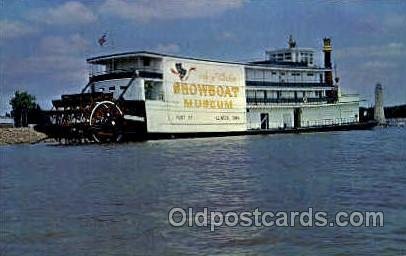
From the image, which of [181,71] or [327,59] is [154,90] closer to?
[181,71]

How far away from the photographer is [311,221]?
11500 mm

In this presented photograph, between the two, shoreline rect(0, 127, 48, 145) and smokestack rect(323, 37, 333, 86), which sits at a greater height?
smokestack rect(323, 37, 333, 86)

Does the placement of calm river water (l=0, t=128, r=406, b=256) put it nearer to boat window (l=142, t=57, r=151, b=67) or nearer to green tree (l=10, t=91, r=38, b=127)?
boat window (l=142, t=57, r=151, b=67)

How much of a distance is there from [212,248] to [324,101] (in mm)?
63496

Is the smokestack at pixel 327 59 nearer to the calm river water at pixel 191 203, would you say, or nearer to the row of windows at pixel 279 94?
the row of windows at pixel 279 94

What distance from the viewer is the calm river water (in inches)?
380

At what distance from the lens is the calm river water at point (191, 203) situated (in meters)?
9.66

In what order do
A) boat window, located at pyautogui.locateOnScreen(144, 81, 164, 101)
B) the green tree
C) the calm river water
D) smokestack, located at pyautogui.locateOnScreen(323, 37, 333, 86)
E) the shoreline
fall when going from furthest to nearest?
the green tree, smokestack, located at pyautogui.locateOnScreen(323, 37, 333, 86), the shoreline, boat window, located at pyautogui.locateOnScreen(144, 81, 164, 101), the calm river water

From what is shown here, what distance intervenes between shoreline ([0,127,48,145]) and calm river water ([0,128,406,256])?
3755 centimetres

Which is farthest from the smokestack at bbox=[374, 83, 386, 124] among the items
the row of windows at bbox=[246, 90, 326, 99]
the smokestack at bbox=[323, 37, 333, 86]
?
the row of windows at bbox=[246, 90, 326, 99]

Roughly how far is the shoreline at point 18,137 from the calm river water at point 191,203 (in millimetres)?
37545

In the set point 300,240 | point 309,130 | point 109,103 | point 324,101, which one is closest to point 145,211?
point 300,240

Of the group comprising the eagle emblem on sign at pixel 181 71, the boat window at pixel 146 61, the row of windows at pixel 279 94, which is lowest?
the row of windows at pixel 279 94

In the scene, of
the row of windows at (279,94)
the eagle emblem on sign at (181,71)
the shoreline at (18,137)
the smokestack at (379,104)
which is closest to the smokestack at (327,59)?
the row of windows at (279,94)
